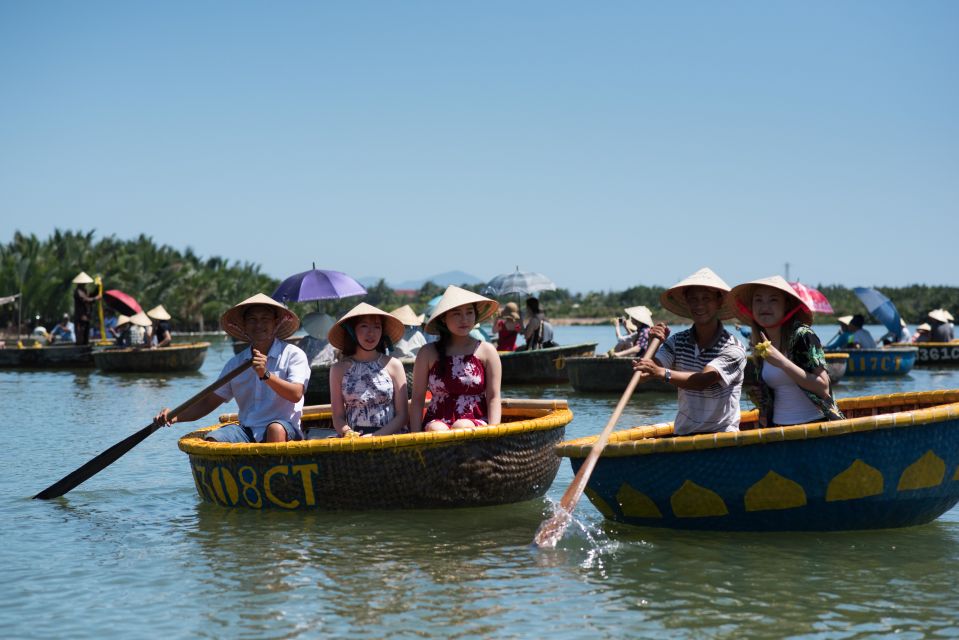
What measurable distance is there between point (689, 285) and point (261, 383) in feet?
10.1

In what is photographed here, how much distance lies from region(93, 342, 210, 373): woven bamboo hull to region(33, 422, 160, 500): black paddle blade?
53.7ft

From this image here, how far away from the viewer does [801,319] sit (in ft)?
21.4

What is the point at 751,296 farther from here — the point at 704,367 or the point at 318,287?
the point at 318,287

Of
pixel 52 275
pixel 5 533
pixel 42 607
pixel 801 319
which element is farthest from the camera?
pixel 52 275

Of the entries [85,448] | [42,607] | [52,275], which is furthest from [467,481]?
[52,275]

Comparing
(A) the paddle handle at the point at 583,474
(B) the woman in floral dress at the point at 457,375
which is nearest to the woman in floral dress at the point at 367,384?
(B) the woman in floral dress at the point at 457,375

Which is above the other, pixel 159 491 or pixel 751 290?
pixel 751 290

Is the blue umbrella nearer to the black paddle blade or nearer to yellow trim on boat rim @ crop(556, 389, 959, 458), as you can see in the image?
yellow trim on boat rim @ crop(556, 389, 959, 458)

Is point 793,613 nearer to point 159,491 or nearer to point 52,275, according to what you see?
point 159,491

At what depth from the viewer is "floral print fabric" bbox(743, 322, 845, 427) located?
250 inches

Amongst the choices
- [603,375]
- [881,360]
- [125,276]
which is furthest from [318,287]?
[125,276]

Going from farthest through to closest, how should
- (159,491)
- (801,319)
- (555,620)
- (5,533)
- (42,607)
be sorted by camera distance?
(159,491), (5,533), (801,319), (42,607), (555,620)

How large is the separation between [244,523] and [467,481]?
5.05 ft

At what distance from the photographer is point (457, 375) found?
7.55 metres
